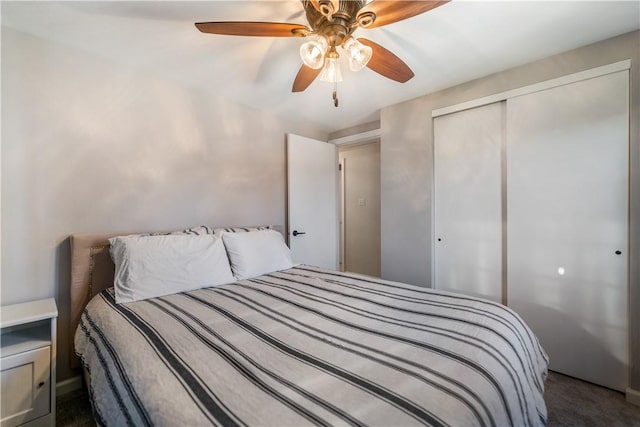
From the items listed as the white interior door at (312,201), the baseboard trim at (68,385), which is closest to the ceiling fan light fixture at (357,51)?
the white interior door at (312,201)

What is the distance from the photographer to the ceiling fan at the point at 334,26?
1.21 meters

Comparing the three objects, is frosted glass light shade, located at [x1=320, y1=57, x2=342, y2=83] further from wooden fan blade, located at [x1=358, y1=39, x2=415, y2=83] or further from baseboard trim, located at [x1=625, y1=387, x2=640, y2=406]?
baseboard trim, located at [x1=625, y1=387, x2=640, y2=406]

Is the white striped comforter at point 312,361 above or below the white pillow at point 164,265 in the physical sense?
below

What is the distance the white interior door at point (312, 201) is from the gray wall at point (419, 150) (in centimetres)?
79

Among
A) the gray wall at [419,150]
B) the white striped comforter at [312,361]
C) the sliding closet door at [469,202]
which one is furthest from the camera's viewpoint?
the sliding closet door at [469,202]

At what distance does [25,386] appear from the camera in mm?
1326

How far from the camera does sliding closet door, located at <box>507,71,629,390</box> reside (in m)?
1.73

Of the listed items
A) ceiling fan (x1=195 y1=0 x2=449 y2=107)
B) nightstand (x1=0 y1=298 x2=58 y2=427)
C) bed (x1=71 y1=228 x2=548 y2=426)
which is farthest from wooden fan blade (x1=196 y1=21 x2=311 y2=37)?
nightstand (x1=0 y1=298 x2=58 y2=427)

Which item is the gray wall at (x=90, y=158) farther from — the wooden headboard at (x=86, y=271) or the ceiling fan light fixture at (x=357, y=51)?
the ceiling fan light fixture at (x=357, y=51)

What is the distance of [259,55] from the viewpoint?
6.20ft

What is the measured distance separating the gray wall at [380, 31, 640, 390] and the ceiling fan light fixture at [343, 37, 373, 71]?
144cm

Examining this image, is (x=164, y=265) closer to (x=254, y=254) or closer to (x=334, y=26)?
(x=254, y=254)

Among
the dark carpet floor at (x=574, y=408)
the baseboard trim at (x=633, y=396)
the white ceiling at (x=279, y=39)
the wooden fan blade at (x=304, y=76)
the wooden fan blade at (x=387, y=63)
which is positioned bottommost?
the dark carpet floor at (x=574, y=408)

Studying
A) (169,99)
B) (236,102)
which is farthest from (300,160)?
(169,99)
